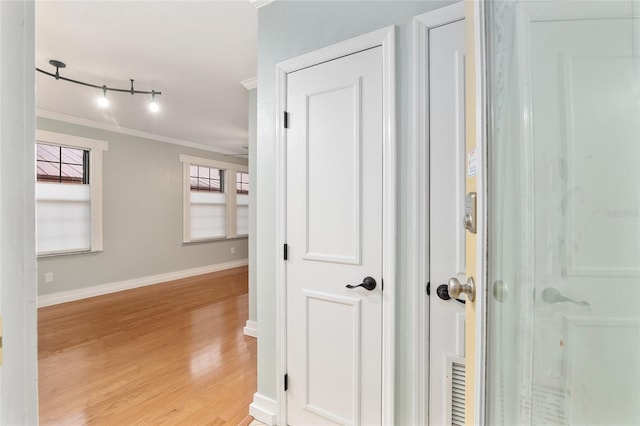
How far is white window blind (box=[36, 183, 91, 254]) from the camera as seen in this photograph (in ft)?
13.5

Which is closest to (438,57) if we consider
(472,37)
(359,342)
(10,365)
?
(472,37)

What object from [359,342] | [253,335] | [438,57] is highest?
[438,57]

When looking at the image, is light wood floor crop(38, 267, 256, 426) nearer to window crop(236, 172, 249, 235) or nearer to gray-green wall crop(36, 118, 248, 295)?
gray-green wall crop(36, 118, 248, 295)

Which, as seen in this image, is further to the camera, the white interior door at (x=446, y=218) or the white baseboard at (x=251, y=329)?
the white baseboard at (x=251, y=329)

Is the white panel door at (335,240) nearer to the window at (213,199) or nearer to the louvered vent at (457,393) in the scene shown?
the louvered vent at (457,393)

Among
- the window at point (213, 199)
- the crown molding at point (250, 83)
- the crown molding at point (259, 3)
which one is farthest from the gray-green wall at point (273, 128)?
the window at point (213, 199)

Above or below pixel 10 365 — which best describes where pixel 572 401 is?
below

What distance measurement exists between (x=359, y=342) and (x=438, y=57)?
1344mm

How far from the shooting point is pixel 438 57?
1343 millimetres

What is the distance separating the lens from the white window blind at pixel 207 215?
6.16 m

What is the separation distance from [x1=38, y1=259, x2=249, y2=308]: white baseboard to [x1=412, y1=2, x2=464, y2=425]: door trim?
16.0ft

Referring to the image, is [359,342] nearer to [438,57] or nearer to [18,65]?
[438,57]

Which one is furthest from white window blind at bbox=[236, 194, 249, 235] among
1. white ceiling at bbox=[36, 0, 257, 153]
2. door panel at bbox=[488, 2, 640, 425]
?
door panel at bbox=[488, 2, 640, 425]

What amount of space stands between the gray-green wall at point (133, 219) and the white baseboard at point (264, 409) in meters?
3.90
